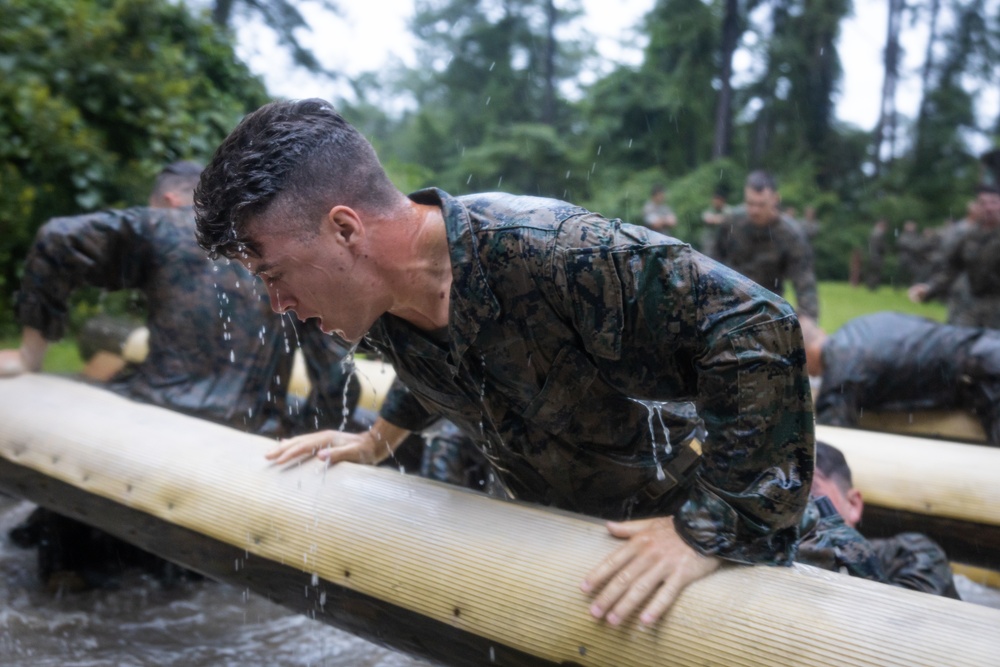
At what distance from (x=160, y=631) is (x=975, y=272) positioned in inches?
259

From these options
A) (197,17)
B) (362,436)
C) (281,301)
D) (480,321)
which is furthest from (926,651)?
(197,17)

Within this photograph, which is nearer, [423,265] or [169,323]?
[423,265]

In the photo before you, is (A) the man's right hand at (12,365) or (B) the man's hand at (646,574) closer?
(B) the man's hand at (646,574)

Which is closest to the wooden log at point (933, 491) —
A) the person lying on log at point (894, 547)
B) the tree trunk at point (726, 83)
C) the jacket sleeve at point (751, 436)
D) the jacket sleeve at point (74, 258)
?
the person lying on log at point (894, 547)

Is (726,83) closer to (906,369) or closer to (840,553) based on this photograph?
(906,369)

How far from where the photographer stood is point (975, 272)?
7.09 metres

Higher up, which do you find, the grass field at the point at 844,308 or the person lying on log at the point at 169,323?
the person lying on log at the point at 169,323

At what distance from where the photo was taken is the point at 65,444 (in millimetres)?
3404

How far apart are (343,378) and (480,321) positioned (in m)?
2.64

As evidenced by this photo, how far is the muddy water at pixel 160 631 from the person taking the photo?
11.0 feet

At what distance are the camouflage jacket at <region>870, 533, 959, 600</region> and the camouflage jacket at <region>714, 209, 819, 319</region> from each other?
3808mm

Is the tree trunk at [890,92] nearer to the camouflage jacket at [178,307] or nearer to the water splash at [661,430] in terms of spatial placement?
the camouflage jacket at [178,307]

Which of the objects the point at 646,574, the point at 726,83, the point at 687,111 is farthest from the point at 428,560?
the point at 687,111

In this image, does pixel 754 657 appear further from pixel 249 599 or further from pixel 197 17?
pixel 197 17
